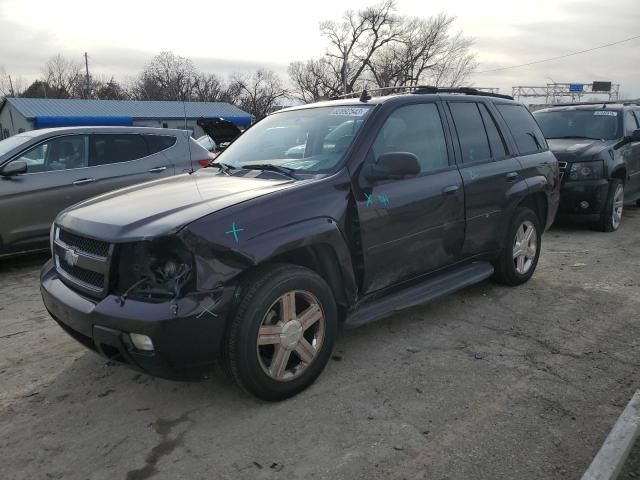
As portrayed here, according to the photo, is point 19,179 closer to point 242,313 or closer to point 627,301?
point 242,313

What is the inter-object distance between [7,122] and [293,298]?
5435cm

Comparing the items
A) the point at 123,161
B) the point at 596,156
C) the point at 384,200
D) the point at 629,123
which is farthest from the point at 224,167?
the point at 629,123

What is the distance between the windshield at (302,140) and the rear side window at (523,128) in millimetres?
1922

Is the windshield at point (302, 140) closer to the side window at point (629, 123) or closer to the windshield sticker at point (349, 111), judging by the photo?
the windshield sticker at point (349, 111)

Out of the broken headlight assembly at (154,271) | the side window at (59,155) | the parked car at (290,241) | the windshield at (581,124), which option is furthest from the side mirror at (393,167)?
the windshield at (581,124)

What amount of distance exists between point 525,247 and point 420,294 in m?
1.82

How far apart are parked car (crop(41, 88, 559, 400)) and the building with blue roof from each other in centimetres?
3683

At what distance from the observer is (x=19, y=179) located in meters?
6.04

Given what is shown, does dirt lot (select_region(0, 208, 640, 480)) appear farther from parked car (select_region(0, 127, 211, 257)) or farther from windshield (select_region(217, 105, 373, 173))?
parked car (select_region(0, 127, 211, 257))

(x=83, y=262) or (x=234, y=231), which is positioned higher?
(x=234, y=231)

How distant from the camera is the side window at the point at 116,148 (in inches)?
264

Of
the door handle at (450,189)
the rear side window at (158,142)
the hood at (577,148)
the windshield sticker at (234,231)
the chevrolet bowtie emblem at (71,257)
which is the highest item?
the rear side window at (158,142)

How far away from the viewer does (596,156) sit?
7.82 meters

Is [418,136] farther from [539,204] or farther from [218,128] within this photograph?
[218,128]
